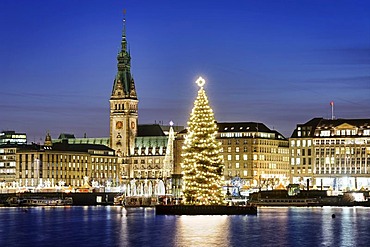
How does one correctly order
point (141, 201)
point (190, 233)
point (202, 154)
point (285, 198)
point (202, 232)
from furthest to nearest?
point (141, 201)
point (285, 198)
point (202, 154)
point (202, 232)
point (190, 233)

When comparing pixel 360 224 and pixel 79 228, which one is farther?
pixel 360 224

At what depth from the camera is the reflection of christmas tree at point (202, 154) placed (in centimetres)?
10019

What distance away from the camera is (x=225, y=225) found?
94.8m

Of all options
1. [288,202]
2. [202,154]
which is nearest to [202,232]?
[202,154]

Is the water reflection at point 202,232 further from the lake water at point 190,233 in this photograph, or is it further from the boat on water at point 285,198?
the boat on water at point 285,198

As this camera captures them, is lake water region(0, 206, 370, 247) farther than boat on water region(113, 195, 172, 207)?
No

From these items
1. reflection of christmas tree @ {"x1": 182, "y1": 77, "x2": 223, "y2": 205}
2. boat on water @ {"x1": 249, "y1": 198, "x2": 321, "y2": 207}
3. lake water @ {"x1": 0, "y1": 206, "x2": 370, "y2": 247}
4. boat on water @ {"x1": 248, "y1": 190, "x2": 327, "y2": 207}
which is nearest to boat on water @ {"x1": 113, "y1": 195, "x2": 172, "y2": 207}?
boat on water @ {"x1": 248, "y1": 190, "x2": 327, "y2": 207}

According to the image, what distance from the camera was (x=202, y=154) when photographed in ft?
329

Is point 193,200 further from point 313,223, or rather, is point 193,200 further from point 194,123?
point 313,223

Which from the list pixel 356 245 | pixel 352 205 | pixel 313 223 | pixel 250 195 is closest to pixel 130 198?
pixel 250 195

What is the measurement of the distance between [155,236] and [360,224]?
3194 cm

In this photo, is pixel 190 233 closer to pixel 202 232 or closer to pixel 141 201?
pixel 202 232

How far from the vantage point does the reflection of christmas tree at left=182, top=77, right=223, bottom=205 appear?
100 m

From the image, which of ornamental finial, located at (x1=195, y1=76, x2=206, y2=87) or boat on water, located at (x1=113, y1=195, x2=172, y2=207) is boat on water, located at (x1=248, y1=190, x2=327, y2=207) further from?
ornamental finial, located at (x1=195, y1=76, x2=206, y2=87)
